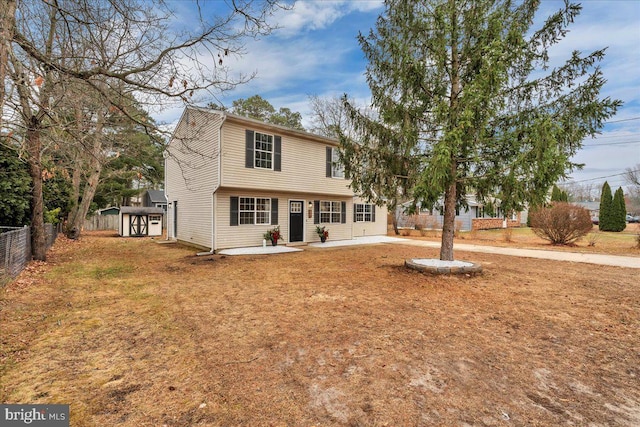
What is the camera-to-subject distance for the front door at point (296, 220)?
13672 millimetres

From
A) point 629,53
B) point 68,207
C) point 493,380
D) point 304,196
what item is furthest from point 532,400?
point 68,207

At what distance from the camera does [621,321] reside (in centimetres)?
447

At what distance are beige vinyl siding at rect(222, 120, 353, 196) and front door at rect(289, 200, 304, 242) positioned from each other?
79cm

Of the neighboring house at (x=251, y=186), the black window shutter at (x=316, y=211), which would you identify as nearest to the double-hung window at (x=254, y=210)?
the neighboring house at (x=251, y=186)

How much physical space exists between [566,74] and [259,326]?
8.24 meters

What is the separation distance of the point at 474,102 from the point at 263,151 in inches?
319

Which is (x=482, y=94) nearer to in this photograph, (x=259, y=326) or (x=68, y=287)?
(x=259, y=326)

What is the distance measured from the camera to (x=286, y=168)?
1284cm

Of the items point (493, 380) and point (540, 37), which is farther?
point (540, 37)

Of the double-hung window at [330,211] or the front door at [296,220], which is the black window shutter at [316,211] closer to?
the double-hung window at [330,211]

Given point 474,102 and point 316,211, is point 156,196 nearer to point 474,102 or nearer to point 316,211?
point 316,211

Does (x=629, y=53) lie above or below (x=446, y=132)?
above

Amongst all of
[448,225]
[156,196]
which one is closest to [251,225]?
[448,225]

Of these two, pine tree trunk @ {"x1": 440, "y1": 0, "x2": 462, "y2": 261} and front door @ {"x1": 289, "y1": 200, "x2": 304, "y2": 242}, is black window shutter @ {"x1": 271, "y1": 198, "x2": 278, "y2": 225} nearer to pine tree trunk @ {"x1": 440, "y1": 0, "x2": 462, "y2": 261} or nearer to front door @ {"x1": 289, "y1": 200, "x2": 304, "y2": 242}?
front door @ {"x1": 289, "y1": 200, "x2": 304, "y2": 242}
